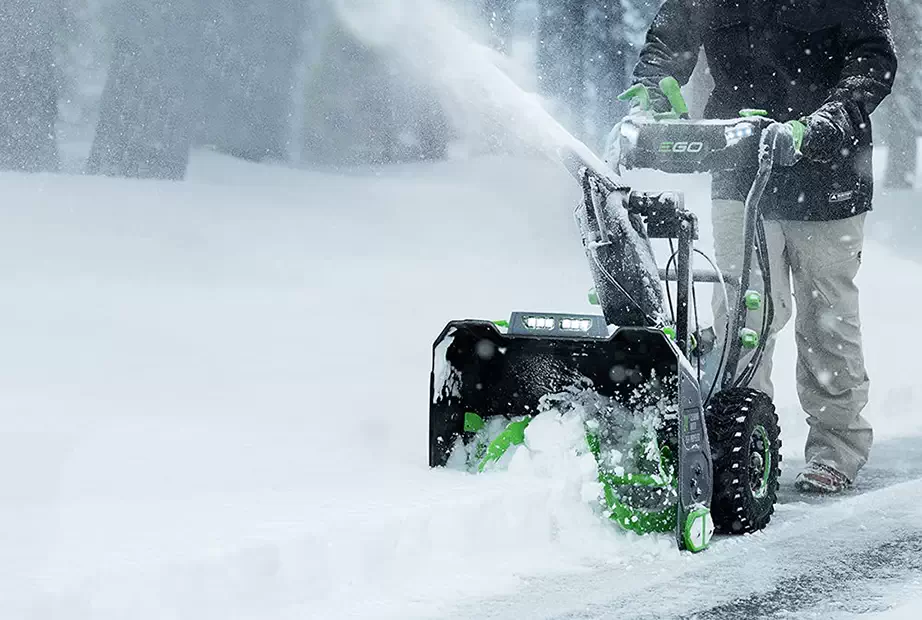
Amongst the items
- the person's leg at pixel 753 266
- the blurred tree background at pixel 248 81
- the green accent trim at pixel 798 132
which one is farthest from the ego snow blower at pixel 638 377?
the blurred tree background at pixel 248 81

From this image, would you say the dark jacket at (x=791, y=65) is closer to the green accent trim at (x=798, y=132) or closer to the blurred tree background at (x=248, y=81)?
the green accent trim at (x=798, y=132)

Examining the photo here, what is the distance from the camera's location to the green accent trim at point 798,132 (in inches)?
179

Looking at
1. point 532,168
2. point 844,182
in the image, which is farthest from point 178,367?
point 532,168

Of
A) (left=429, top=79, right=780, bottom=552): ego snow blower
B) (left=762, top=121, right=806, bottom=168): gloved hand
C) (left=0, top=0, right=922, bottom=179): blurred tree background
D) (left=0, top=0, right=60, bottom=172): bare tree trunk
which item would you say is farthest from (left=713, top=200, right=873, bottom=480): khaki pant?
(left=0, top=0, right=60, bottom=172): bare tree trunk

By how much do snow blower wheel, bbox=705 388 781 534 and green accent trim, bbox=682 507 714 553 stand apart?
0.14 meters

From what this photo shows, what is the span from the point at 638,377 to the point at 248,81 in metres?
9.32

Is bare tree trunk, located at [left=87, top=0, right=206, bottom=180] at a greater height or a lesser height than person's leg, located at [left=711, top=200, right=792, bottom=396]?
greater

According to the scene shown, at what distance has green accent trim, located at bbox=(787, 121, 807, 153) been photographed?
14.9 ft

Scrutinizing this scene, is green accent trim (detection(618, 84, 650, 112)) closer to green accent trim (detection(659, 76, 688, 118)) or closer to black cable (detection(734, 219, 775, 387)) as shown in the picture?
green accent trim (detection(659, 76, 688, 118))

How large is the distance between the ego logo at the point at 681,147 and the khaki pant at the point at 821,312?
38.3 inches

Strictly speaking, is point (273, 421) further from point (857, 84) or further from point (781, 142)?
point (857, 84)

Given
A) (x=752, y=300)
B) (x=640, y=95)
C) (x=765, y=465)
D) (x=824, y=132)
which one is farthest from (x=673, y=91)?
(x=765, y=465)

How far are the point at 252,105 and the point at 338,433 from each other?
808 cm

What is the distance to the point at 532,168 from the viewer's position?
1730 cm
